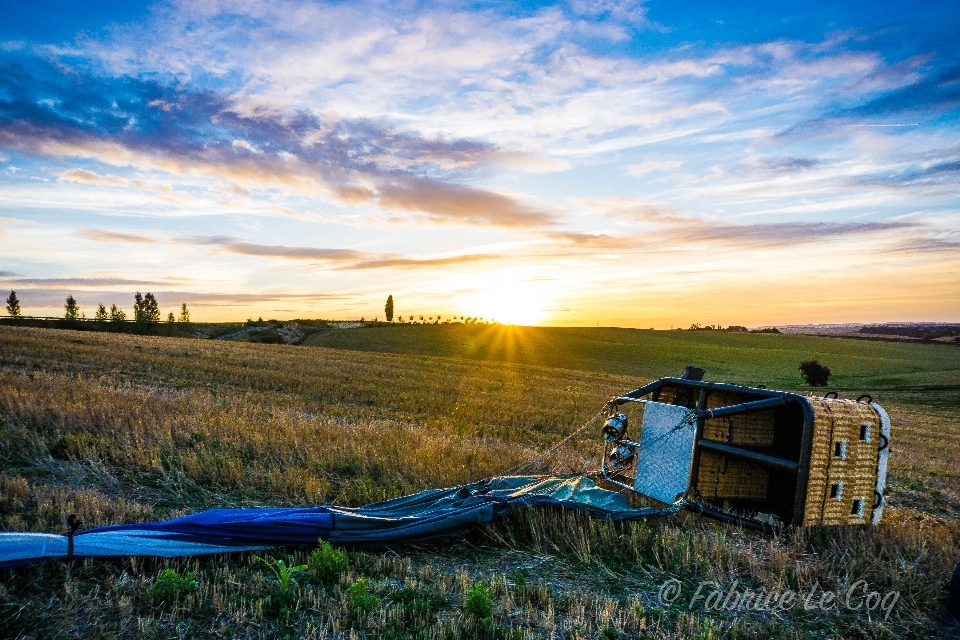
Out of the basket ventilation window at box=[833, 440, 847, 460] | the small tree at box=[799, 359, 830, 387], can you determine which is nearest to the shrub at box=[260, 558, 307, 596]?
the basket ventilation window at box=[833, 440, 847, 460]

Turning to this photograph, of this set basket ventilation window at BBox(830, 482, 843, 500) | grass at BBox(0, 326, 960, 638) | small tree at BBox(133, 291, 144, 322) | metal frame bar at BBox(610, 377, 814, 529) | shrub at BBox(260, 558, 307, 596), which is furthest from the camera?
small tree at BBox(133, 291, 144, 322)

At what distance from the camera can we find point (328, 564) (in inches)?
183

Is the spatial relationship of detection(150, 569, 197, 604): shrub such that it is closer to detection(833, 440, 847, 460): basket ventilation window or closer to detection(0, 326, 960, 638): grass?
detection(0, 326, 960, 638): grass

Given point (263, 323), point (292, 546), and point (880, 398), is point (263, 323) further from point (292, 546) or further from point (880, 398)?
point (292, 546)

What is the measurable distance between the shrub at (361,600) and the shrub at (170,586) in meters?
1.16

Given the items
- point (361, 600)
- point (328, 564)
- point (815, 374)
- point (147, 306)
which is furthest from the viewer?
point (147, 306)

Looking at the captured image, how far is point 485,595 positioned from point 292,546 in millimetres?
1932

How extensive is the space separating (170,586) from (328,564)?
111 cm

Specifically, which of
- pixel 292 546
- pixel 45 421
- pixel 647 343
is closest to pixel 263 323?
pixel 647 343

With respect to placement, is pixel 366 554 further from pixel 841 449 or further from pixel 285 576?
pixel 841 449

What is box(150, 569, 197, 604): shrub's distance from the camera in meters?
4.11

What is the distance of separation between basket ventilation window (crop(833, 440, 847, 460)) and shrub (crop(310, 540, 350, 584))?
509 cm

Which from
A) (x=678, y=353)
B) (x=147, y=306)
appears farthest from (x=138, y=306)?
(x=678, y=353)

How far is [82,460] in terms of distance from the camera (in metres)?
7.78
